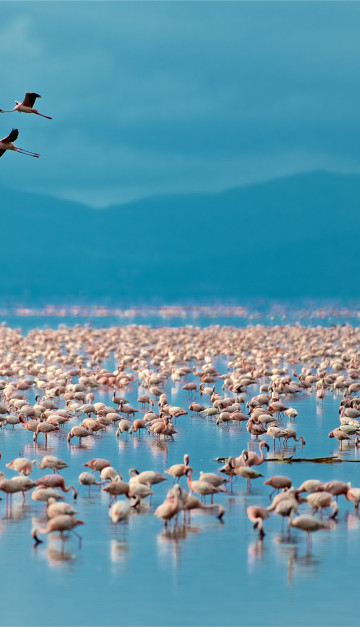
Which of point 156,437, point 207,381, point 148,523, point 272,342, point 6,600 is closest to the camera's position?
point 6,600

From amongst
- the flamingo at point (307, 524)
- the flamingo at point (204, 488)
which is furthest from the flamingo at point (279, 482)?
the flamingo at point (307, 524)

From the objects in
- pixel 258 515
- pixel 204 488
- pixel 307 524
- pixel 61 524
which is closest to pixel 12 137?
pixel 204 488

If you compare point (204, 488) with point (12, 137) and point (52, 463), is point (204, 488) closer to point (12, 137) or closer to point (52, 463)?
Result: point (52, 463)

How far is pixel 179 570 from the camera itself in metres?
10.4

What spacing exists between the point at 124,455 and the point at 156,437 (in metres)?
2.11

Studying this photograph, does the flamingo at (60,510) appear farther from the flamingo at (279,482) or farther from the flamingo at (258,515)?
the flamingo at (279,482)

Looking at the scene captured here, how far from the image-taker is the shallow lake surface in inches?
364

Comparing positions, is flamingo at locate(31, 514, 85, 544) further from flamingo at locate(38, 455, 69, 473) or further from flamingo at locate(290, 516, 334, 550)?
flamingo at locate(38, 455, 69, 473)

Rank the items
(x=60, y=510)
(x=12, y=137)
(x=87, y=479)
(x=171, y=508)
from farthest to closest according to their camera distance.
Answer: (x=12, y=137) < (x=87, y=479) < (x=171, y=508) < (x=60, y=510)

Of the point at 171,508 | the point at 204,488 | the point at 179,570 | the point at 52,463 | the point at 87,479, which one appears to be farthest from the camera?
the point at 52,463

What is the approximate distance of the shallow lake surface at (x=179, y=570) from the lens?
364 inches

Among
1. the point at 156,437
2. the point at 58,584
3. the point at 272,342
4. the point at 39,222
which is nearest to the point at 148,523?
the point at 58,584

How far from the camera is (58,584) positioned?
32.7 feet

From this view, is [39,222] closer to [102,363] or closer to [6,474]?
[102,363]
